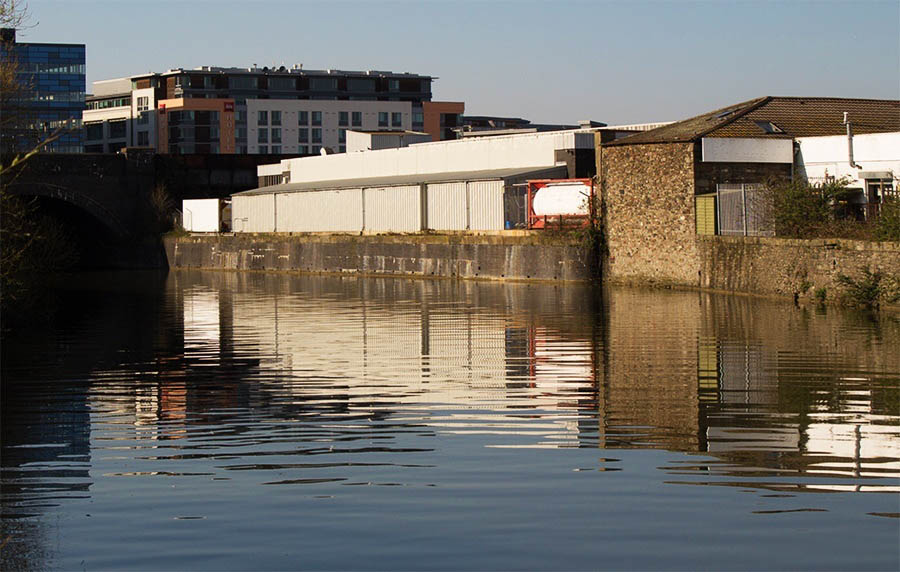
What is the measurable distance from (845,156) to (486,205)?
53.1 feet

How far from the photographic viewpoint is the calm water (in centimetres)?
994

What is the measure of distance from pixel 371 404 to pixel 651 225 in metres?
28.0

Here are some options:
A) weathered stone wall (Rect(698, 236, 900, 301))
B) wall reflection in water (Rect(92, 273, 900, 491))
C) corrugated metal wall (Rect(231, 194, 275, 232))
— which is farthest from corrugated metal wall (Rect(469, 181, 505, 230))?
corrugated metal wall (Rect(231, 194, 275, 232))

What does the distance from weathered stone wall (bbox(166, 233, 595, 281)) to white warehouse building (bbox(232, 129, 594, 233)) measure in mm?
1542

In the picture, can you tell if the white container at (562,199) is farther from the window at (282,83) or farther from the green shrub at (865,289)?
the window at (282,83)

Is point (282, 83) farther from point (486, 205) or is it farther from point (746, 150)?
point (746, 150)

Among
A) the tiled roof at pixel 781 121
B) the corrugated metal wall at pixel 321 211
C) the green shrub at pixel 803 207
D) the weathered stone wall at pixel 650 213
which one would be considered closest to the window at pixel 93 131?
the corrugated metal wall at pixel 321 211

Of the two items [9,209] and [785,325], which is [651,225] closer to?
[785,325]

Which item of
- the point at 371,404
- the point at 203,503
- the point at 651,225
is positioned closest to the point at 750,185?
the point at 651,225

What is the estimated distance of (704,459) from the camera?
12898 mm

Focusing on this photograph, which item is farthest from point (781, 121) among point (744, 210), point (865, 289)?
point (865, 289)

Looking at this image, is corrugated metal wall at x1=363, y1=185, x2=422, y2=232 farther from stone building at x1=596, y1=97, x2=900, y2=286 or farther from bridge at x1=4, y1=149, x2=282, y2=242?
bridge at x1=4, y1=149, x2=282, y2=242

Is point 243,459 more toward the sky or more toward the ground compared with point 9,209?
more toward the ground

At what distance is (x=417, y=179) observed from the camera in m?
61.5
